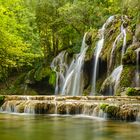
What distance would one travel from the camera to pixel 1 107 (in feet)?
67.6

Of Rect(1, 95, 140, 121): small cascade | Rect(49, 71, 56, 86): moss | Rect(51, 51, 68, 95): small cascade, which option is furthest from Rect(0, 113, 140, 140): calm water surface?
Rect(49, 71, 56, 86): moss

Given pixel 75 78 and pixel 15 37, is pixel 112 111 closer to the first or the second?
pixel 75 78

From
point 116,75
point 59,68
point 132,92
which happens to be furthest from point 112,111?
point 59,68

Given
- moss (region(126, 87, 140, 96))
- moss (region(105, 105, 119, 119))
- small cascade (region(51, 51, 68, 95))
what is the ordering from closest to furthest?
moss (region(105, 105, 119, 119))
moss (region(126, 87, 140, 96))
small cascade (region(51, 51, 68, 95))

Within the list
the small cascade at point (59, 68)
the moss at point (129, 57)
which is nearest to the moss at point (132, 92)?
the moss at point (129, 57)

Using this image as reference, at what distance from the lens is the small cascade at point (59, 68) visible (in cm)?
3272

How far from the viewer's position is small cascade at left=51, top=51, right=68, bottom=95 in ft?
107

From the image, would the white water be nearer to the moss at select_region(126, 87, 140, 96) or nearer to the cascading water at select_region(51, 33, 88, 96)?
the moss at select_region(126, 87, 140, 96)

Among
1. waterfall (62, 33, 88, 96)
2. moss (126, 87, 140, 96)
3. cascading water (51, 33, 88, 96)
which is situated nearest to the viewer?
moss (126, 87, 140, 96)

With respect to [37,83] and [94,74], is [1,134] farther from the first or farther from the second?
[37,83]

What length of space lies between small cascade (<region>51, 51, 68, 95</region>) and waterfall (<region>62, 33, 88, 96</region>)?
100 centimetres

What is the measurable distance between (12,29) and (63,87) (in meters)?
6.86

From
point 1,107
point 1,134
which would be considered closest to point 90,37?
point 1,107

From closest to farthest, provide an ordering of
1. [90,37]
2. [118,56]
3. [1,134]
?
1. [1,134]
2. [118,56]
3. [90,37]
